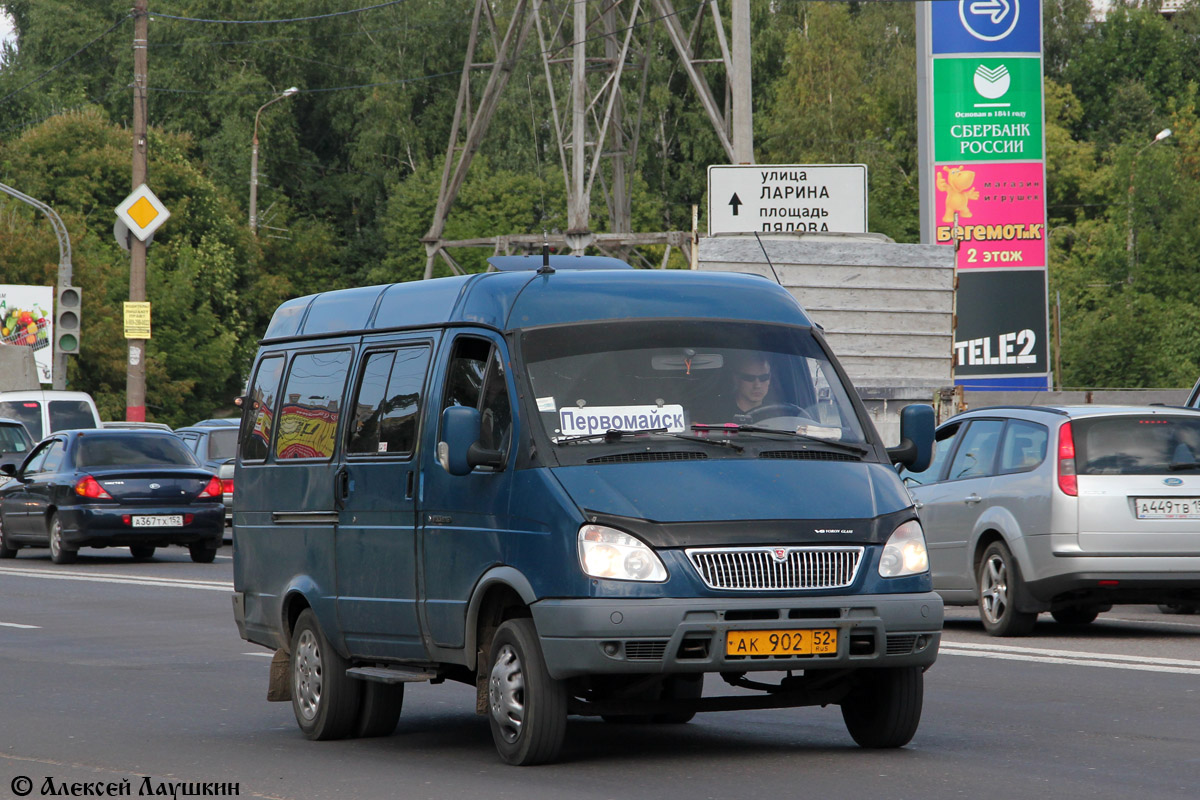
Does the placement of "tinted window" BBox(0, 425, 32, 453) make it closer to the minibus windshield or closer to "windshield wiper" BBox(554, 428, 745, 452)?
the minibus windshield

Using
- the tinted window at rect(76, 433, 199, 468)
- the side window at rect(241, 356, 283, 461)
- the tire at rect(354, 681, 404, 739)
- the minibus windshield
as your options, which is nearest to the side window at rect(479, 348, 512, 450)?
the minibus windshield

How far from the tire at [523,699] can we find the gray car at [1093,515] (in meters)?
6.15

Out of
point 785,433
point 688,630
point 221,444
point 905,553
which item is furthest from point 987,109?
point 688,630

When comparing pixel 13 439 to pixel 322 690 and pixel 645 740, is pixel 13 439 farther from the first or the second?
pixel 645 740

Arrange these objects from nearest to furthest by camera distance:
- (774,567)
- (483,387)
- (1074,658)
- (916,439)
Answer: (774,567)
(483,387)
(916,439)
(1074,658)

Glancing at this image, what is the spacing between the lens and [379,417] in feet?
30.0

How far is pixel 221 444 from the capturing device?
30.3 metres

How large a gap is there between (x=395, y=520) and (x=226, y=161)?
7323 cm

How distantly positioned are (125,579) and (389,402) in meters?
13.2

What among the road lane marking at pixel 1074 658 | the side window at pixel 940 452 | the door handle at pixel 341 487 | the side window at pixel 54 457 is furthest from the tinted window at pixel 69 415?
the door handle at pixel 341 487

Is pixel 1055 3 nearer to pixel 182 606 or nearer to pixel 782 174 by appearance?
pixel 782 174

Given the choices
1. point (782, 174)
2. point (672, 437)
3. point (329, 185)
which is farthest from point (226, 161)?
point (672, 437)

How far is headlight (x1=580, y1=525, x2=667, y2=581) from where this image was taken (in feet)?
25.0

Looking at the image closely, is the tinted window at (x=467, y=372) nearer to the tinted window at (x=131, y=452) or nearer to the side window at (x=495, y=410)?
the side window at (x=495, y=410)
